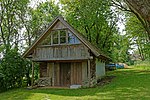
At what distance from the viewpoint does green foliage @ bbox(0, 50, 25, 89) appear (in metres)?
19.5

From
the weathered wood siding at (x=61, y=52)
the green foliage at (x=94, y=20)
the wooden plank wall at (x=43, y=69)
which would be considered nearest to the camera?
the weathered wood siding at (x=61, y=52)

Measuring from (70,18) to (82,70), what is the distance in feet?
39.3

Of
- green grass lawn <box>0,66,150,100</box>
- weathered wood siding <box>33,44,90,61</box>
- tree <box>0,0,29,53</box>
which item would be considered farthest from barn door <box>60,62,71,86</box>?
tree <box>0,0,29,53</box>

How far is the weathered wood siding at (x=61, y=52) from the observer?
18.0 metres

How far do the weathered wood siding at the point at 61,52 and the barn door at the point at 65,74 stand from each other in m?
1.81

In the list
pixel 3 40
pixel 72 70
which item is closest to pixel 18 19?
pixel 3 40

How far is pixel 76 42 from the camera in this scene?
1833 centimetres

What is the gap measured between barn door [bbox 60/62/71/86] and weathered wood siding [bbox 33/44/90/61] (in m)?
1.81

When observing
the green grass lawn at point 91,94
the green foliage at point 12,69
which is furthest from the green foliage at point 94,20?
the green grass lawn at point 91,94

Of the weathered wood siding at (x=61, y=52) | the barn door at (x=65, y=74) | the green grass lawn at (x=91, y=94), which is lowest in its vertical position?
the green grass lawn at (x=91, y=94)

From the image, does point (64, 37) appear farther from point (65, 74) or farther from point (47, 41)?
point (65, 74)

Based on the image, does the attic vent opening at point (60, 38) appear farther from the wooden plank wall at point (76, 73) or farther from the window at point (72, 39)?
the wooden plank wall at point (76, 73)

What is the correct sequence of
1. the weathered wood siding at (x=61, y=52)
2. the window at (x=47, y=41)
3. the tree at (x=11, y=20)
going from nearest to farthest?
the weathered wood siding at (x=61, y=52) < the window at (x=47, y=41) < the tree at (x=11, y=20)

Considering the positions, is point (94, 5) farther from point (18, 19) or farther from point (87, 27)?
point (18, 19)
